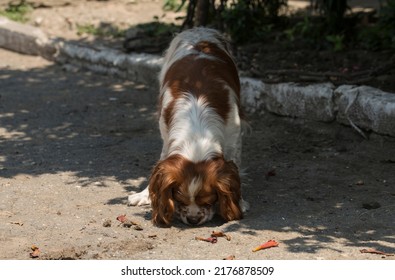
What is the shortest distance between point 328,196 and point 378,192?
403 millimetres

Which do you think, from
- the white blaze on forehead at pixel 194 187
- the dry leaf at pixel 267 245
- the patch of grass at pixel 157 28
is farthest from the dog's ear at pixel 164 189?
the patch of grass at pixel 157 28

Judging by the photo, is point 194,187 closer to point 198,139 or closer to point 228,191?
point 228,191

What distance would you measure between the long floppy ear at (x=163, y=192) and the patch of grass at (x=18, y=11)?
8.20 meters

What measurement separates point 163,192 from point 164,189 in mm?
27

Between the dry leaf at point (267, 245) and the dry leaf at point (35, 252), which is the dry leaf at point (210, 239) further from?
the dry leaf at point (35, 252)

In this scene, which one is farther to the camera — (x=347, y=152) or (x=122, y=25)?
(x=122, y=25)

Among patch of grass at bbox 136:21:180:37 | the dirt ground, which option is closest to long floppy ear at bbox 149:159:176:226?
the dirt ground

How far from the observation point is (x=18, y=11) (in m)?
13.5

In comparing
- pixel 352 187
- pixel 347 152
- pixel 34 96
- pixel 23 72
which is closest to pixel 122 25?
pixel 23 72

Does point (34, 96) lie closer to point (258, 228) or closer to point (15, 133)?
point (15, 133)

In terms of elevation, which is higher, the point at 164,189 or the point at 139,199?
the point at 164,189

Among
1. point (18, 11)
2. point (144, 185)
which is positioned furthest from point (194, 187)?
point (18, 11)

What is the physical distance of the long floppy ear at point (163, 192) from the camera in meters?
5.59

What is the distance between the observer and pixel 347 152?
299 inches
